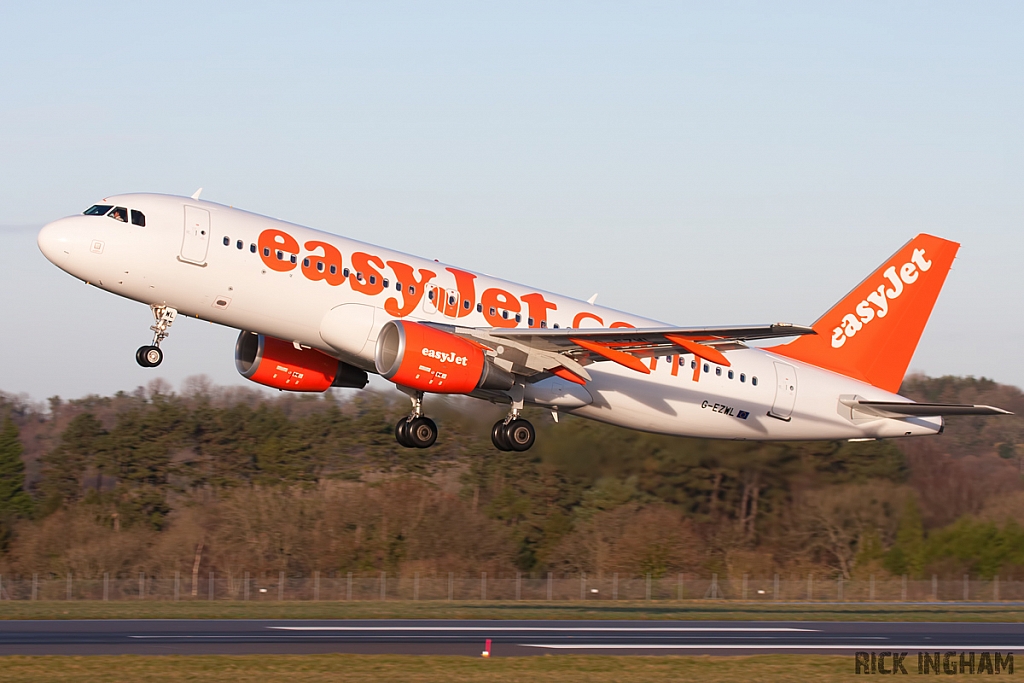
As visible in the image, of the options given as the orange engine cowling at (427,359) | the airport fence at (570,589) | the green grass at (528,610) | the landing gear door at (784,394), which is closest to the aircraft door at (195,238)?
the orange engine cowling at (427,359)

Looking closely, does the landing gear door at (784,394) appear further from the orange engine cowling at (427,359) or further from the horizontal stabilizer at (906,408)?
the orange engine cowling at (427,359)

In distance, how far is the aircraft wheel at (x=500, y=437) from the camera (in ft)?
105

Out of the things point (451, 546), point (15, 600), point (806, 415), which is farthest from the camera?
point (451, 546)

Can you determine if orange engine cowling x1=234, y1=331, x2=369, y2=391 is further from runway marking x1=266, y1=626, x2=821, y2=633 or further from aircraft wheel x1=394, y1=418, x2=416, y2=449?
runway marking x1=266, y1=626, x2=821, y2=633

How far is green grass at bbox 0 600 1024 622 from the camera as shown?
41075mm

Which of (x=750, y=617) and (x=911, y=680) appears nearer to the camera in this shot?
(x=911, y=680)

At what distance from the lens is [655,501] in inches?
1954

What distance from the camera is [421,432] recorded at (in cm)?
3198

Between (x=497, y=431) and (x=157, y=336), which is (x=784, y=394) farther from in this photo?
(x=157, y=336)

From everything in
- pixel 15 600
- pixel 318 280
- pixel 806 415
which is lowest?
pixel 15 600

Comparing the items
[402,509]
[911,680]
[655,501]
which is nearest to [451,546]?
[402,509]

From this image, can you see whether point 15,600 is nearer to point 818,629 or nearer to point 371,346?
point 371,346

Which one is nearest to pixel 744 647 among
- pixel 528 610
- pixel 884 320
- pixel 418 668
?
pixel 418 668

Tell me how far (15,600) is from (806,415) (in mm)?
30926
